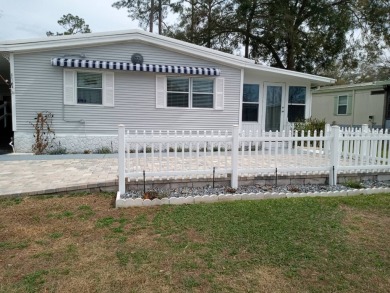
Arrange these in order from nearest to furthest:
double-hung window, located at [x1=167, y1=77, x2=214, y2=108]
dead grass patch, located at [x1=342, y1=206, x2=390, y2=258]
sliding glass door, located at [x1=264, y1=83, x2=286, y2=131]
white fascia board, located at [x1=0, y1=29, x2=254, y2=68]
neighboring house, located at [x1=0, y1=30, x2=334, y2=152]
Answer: dead grass patch, located at [x1=342, y1=206, x2=390, y2=258]
white fascia board, located at [x1=0, y1=29, x2=254, y2=68]
neighboring house, located at [x1=0, y1=30, x2=334, y2=152]
double-hung window, located at [x1=167, y1=77, x2=214, y2=108]
sliding glass door, located at [x1=264, y1=83, x2=286, y2=131]

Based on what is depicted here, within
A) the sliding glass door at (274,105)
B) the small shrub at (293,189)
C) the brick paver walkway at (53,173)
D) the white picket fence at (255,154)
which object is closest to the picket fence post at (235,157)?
the white picket fence at (255,154)

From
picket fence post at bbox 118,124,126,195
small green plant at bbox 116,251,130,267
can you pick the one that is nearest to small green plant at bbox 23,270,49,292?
small green plant at bbox 116,251,130,267

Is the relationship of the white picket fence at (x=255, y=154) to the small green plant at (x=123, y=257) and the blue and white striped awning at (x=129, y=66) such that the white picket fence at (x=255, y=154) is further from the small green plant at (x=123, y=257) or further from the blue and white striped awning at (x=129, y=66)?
the blue and white striped awning at (x=129, y=66)

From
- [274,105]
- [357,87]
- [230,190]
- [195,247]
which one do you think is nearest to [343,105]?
[357,87]

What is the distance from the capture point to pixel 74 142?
9070mm

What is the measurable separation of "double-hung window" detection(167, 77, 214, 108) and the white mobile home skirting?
2358 millimetres

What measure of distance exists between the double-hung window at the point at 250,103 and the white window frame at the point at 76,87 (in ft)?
16.0

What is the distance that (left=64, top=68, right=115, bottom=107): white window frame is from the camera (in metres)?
8.85

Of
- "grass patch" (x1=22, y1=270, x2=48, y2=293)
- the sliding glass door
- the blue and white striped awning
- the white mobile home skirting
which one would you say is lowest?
"grass patch" (x1=22, y1=270, x2=48, y2=293)

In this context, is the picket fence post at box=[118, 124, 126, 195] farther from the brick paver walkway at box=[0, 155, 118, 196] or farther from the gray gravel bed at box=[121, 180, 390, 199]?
the brick paver walkway at box=[0, 155, 118, 196]

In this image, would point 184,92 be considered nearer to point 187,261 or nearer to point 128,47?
point 128,47

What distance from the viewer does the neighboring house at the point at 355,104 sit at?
49.6ft

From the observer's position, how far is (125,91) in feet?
30.8

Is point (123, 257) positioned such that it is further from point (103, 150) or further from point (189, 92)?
point (189, 92)
